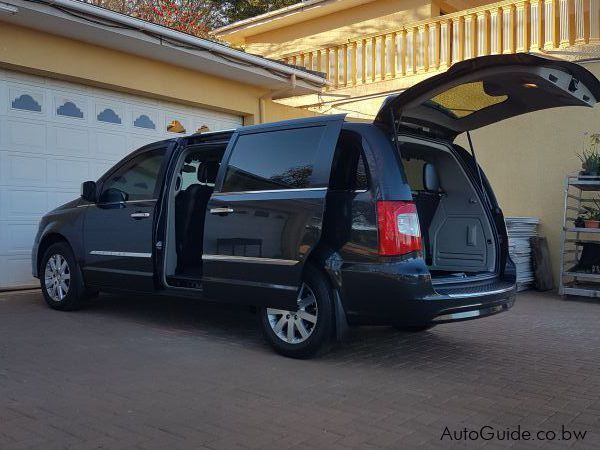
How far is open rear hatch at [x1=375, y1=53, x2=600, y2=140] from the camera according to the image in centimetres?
464

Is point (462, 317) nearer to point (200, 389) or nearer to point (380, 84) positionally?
point (200, 389)

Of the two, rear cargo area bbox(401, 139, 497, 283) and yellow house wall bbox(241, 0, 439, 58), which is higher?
yellow house wall bbox(241, 0, 439, 58)

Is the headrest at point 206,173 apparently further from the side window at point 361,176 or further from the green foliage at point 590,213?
the green foliage at point 590,213

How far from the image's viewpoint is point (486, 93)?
5336 mm

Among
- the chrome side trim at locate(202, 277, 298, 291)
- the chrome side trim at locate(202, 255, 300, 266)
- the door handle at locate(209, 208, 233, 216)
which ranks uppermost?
the door handle at locate(209, 208, 233, 216)

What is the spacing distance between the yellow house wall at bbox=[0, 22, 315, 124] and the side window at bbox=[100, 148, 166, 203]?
8.79ft

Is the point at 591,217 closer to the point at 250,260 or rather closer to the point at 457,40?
the point at 457,40

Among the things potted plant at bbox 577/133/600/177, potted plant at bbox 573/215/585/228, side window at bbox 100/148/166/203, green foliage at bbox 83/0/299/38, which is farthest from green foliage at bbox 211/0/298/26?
side window at bbox 100/148/166/203

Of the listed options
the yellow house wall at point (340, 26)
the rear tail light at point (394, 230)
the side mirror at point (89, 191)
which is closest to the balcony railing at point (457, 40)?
the yellow house wall at point (340, 26)

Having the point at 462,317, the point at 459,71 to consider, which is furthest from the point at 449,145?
the point at 462,317

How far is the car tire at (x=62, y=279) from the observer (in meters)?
7.09

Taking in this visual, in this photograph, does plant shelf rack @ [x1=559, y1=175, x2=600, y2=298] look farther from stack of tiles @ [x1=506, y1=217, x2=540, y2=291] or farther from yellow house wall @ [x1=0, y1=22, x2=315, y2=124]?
yellow house wall @ [x1=0, y1=22, x2=315, y2=124]

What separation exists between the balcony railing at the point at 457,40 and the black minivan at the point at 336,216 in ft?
19.5

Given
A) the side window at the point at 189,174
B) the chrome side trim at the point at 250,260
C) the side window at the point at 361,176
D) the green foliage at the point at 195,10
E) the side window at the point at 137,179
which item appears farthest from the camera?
the green foliage at the point at 195,10
